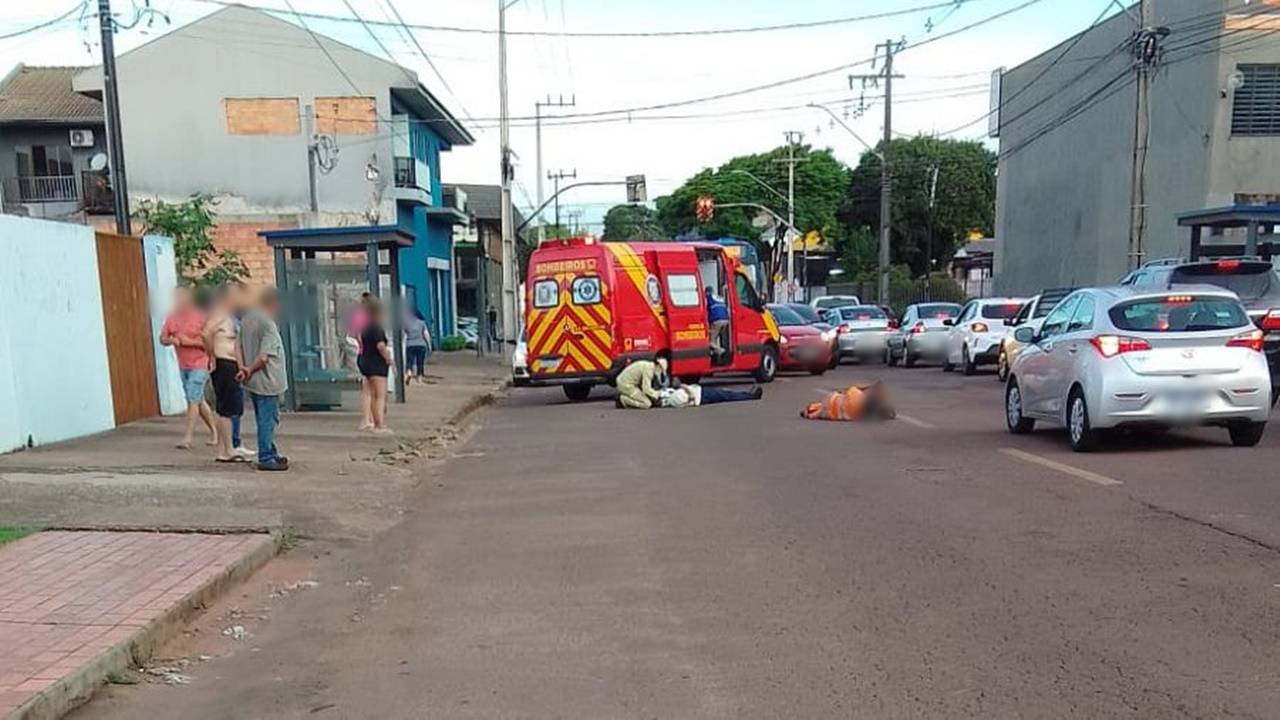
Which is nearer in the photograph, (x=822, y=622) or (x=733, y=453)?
(x=822, y=622)

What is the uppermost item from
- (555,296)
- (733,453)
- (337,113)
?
(337,113)

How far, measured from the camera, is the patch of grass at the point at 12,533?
22.7 ft

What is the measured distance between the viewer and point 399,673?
4.82 meters

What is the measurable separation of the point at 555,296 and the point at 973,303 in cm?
1023

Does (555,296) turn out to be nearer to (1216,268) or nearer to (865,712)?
(1216,268)

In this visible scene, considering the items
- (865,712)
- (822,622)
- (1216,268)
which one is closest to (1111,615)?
(822,622)

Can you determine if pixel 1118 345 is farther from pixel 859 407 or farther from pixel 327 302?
pixel 327 302

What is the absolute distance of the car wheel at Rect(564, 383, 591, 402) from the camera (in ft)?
62.0

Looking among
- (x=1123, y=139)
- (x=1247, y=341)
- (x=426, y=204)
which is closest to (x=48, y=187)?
(x=426, y=204)

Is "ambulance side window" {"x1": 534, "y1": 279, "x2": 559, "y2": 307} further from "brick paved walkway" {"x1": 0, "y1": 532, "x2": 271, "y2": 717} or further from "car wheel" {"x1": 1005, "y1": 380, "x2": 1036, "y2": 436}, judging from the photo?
"brick paved walkway" {"x1": 0, "y1": 532, "x2": 271, "y2": 717}

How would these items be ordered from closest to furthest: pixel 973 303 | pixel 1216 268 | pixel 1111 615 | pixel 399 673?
pixel 399 673, pixel 1111 615, pixel 1216 268, pixel 973 303

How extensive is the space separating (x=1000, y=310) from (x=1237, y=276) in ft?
28.4

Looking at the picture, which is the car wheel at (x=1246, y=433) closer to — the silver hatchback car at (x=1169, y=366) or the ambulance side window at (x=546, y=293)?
the silver hatchback car at (x=1169, y=366)

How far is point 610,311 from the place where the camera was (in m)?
17.2
